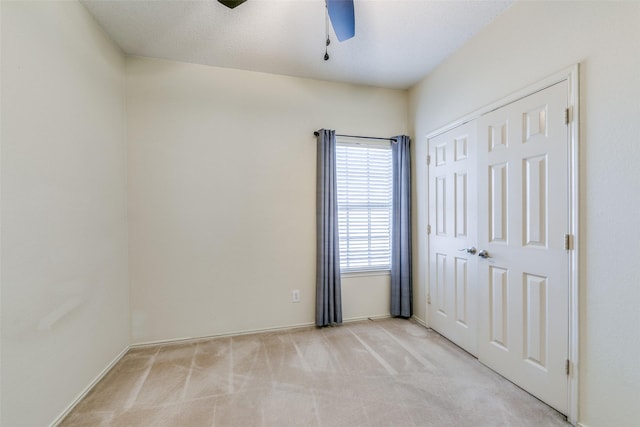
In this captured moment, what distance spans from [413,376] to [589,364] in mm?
1064

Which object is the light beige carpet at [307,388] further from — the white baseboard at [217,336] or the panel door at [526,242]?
the panel door at [526,242]

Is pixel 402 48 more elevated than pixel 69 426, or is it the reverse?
pixel 402 48

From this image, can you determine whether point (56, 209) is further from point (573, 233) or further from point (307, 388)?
point (573, 233)

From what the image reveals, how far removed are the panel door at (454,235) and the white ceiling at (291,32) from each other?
2.69ft

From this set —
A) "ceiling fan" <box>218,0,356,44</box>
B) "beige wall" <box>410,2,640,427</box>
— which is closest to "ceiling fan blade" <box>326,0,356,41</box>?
"ceiling fan" <box>218,0,356,44</box>

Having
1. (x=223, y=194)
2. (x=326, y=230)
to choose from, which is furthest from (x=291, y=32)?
(x=326, y=230)

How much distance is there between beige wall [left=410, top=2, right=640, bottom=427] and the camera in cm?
144

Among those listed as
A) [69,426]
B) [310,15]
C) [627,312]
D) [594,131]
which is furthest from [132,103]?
[627,312]

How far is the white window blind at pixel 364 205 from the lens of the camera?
3.27 m

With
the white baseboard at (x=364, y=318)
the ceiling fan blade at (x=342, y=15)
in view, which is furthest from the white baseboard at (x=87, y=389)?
the ceiling fan blade at (x=342, y=15)

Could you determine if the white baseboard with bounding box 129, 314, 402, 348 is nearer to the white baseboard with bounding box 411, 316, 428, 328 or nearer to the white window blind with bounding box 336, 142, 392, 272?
the white baseboard with bounding box 411, 316, 428, 328

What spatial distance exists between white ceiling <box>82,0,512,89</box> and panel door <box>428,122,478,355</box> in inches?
32.3

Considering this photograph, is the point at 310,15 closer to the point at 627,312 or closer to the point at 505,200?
the point at 505,200

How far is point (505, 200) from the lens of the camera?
215cm
